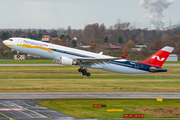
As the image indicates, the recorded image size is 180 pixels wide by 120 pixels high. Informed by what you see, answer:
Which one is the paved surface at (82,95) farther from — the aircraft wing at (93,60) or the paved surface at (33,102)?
the aircraft wing at (93,60)

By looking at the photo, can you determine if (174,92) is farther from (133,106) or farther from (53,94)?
(53,94)

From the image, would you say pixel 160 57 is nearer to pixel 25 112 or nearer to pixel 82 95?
pixel 82 95

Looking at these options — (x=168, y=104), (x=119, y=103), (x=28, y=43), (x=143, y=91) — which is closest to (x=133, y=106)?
(x=119, y=103)

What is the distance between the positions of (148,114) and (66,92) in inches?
595

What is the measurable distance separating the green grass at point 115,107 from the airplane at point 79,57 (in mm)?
14940

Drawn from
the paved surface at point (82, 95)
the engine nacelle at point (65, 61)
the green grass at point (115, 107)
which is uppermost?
the engine nacelle at point (65, 61)

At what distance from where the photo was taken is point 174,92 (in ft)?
128

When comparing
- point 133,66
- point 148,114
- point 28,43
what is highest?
point 28,43

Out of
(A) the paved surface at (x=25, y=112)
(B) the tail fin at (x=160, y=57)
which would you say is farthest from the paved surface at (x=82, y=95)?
(B) the tail fin at (x=160, y=57)

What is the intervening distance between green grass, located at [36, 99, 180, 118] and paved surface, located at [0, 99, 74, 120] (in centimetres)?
120

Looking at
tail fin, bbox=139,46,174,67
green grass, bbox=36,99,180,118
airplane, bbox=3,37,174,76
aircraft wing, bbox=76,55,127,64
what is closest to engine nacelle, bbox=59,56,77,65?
airplane, bbox=3,37,174,76

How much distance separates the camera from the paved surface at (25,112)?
23984mm

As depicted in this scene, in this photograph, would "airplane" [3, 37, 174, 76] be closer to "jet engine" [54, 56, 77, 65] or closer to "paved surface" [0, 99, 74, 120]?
"jet engine" [54, 56, 77, 65]

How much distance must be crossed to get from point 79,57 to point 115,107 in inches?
865
